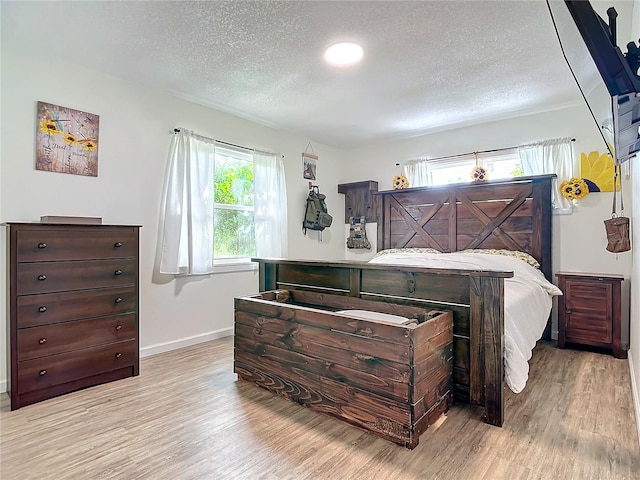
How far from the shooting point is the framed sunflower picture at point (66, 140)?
2.63 meters

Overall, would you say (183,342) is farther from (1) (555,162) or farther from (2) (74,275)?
(1) (555,162)

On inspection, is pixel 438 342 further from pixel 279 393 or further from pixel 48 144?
pixel 48 144

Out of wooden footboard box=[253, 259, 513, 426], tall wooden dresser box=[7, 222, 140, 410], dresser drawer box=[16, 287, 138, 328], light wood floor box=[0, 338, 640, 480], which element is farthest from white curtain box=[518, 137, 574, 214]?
dresser drawer box=[16, 287, 138, 328]

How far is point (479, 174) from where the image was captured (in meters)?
4.06

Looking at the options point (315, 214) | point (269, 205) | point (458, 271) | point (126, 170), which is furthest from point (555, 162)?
point (126, 170)

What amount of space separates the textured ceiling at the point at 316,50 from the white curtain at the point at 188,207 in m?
0.51

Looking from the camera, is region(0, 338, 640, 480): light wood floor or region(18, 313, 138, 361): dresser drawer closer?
region(0, 338, 640, 480): light wood floor

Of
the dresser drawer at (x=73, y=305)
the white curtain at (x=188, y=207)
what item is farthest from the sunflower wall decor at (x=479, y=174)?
the dresser drawer at (x=73, y=305)

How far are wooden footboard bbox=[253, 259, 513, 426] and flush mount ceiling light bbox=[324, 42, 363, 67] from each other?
1.54 metres

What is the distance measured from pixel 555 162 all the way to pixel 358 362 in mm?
3224

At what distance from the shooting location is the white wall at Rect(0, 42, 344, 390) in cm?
252

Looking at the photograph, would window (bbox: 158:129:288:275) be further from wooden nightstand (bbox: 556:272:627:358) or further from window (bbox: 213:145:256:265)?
wooden nightstand (bbox: 556:272:627:358)

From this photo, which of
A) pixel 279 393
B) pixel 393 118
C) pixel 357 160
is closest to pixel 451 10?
pixel 393 118

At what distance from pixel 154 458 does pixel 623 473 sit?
2.14 m
